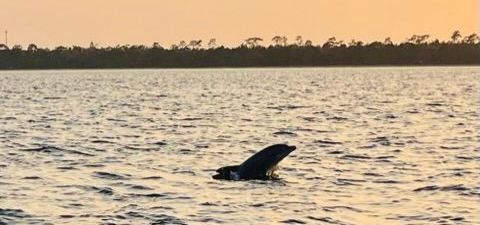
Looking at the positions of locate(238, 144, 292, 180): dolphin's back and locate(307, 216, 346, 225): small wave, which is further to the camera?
locate(238, 144, 292, 180): dolphin's back

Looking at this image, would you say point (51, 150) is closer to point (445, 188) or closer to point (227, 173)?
point (227, 173)

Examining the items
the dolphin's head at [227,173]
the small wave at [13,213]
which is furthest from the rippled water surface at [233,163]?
the dolphin's head at [227,173]

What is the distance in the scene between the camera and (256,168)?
Answer: 2208 centimetres

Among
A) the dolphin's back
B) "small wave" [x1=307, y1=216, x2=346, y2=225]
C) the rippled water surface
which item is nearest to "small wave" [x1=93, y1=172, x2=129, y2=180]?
the rippled water surface

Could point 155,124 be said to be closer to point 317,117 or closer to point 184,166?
point 317,117

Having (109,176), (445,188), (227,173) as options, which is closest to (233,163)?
(109,176)

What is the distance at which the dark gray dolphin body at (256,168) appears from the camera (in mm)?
22000

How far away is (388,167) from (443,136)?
1024 centimetres

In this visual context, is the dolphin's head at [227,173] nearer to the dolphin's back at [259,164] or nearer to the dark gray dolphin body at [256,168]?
the dark gray dolphin body at [256,168]

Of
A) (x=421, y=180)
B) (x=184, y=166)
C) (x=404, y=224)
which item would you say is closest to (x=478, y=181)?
(x=421, y=180)

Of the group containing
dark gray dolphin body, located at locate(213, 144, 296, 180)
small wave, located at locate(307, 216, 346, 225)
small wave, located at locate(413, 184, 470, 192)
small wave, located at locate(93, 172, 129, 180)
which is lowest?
small wave, located at locate(93, 172, 129, 180)

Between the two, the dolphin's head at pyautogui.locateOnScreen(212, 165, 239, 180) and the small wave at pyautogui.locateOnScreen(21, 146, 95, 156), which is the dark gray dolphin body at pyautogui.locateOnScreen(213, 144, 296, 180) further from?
the small wave at pyautogui.locateOnScreen(21, 146, 95, 156)

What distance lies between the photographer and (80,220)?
1739 centimetres

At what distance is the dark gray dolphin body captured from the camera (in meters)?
22.0
